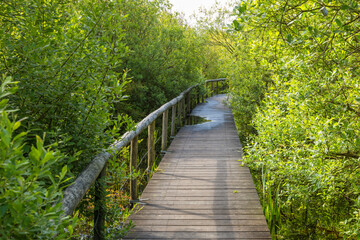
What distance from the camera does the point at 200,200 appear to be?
4.39m

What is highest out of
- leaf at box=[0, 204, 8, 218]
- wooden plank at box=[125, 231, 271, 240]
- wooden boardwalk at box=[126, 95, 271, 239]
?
leaf at box=[0, 204, 8, 218]

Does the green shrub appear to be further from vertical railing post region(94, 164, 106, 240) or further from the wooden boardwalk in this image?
the wooden boardwalk

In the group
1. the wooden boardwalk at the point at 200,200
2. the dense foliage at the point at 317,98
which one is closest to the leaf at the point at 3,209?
the dense foliage at the point at 317,98

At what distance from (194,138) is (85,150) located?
19.1 ft

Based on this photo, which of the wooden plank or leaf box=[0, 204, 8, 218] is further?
the wooden plank

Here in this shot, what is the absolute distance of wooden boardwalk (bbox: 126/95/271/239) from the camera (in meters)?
3.58

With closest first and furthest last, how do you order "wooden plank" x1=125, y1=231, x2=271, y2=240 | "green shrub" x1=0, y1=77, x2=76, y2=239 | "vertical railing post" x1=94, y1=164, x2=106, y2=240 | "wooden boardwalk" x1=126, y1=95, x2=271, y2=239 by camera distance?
"green shrub" x1=0, y1=77, x2=76, y2=239, "vertical railing post" x1=94, y1=164, x2=106, y2=240, "wooden plank" x1=125, y1=231, x2=271, y2=240, "wooden boardwalk" x1=126, y1=95, x2=271, y2=239

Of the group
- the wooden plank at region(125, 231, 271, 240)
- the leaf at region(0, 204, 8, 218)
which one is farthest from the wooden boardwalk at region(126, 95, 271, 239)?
the leaf at region(0, 204, 8, 218)

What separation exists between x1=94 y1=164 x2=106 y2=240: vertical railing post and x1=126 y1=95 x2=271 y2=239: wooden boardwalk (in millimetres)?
546

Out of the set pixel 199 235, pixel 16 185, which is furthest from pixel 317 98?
pixel 16 185

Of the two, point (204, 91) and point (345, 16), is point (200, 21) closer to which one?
point (204, 91)

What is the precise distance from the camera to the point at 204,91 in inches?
632

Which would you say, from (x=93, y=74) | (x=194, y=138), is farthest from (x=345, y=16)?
(x=194, y=138)

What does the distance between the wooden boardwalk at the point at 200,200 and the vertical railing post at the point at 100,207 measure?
546mm
